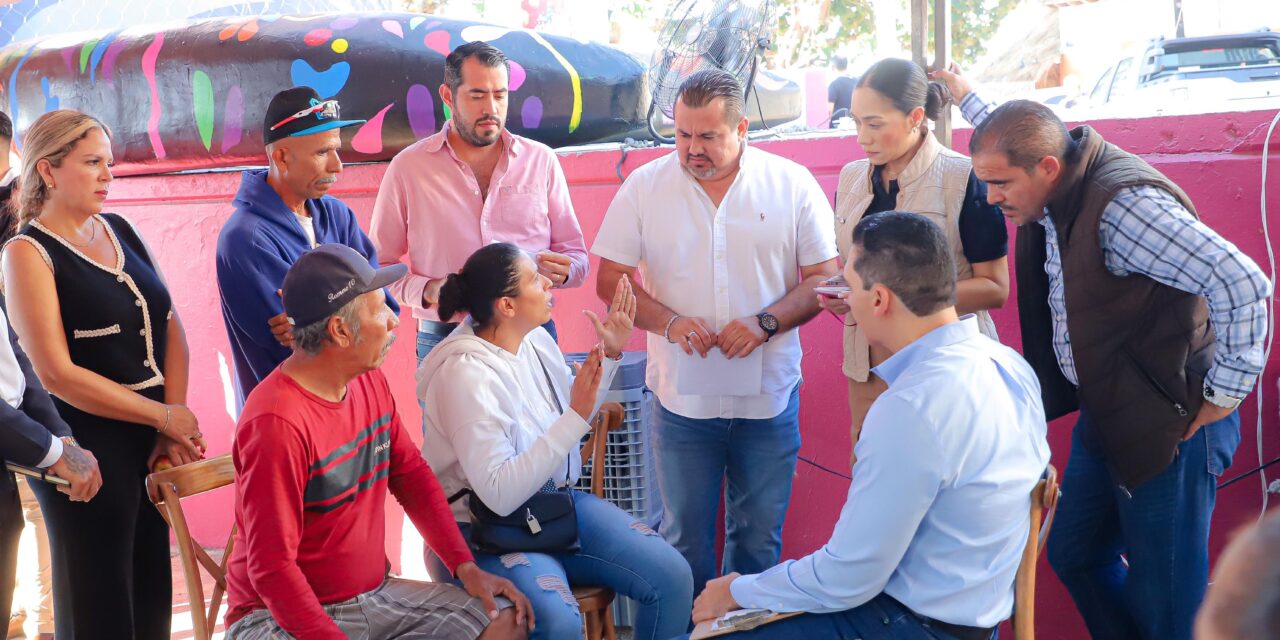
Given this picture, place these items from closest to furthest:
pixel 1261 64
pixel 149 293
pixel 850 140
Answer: pixel 149 293
pixel 850 140
pixel 1261 64

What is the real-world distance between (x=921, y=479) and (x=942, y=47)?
6.32 feet

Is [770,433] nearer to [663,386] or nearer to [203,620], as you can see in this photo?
[663,386]

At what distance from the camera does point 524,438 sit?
8.64 ft

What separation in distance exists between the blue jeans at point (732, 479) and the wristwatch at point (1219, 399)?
1138mm

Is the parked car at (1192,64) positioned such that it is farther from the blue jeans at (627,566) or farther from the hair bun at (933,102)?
the blue jeans at (627,566)

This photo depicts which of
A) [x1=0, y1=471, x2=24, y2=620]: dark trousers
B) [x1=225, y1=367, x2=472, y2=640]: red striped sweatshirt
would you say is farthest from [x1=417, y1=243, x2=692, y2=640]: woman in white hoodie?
[x1=0, y1=471, x2=24, y2=620]: dark trousers

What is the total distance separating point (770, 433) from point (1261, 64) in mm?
5343

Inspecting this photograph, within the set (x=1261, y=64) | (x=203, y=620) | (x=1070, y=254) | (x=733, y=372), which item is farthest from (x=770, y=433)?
(x=1261, y=64)

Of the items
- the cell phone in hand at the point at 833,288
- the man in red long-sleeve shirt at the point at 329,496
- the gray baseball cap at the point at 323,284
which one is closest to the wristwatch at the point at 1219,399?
the cell phone in hand at the point at 833,288

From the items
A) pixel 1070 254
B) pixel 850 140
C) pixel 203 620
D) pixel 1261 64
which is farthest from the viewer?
pixel 1261 64

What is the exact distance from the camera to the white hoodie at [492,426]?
250 centimetres

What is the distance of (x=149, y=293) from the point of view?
2.84 m

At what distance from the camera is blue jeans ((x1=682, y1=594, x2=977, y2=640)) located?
2.01 m

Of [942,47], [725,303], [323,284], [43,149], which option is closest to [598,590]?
[725,303]
